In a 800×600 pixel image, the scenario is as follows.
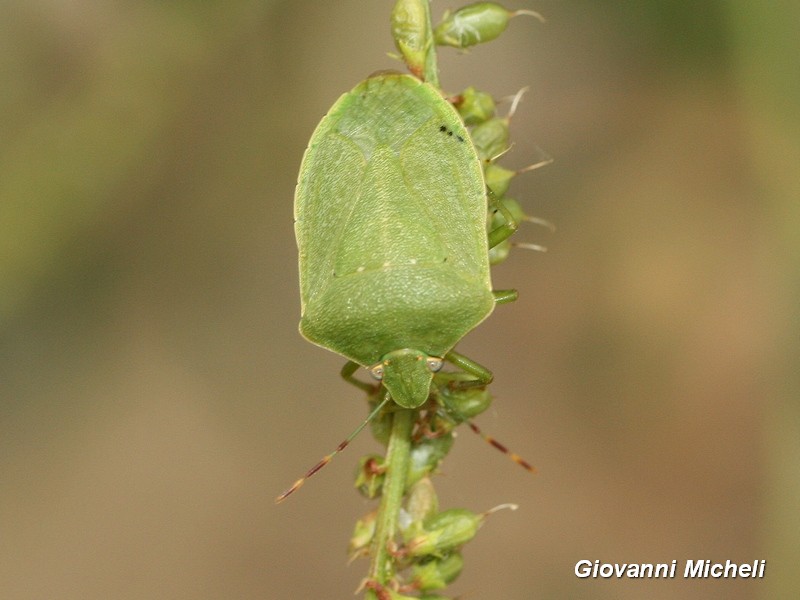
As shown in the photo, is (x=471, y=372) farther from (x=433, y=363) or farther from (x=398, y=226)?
(x=398, y=226)

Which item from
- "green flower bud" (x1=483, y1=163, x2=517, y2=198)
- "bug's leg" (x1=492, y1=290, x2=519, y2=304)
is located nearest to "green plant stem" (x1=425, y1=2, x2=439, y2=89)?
"green flower bud" (x1=483, y1=163, x2=517, y2=198)

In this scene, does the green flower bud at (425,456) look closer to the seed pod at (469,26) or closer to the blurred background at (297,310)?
the seed pod at (469,26)

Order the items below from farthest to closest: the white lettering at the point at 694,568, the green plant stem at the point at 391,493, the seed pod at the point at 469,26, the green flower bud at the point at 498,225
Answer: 1. the white lettering at the point at 694,568
2. the green flower bud at the point at 498,225
3. the seed pod at the point at 469,26
4. the green plant stem at the point at 391,493

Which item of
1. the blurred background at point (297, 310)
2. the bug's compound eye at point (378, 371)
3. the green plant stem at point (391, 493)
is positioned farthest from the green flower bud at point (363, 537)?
the blurred background at point (297, 310)

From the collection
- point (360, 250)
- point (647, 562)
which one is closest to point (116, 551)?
point (647, 562)

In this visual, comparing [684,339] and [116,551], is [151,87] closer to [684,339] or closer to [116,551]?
[116,551]

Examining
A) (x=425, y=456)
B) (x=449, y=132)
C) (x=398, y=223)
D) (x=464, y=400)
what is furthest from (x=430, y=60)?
(x=425, y=456)
